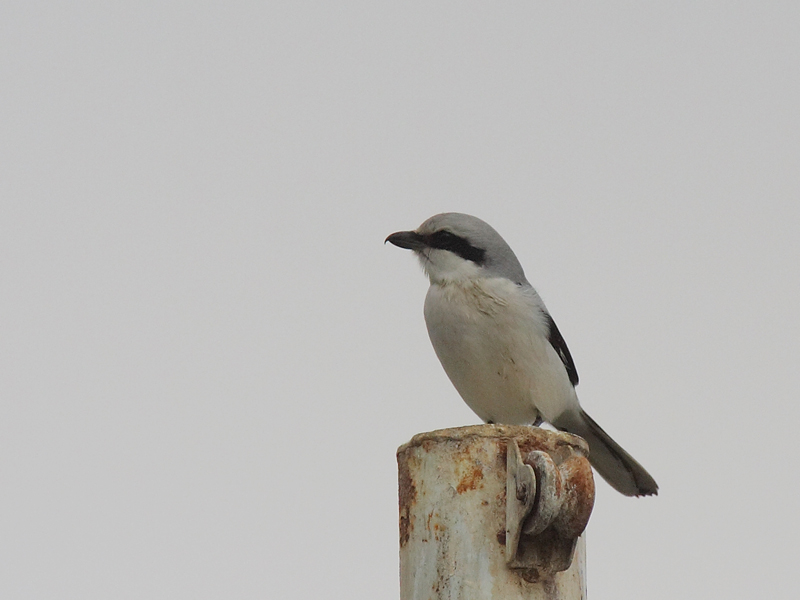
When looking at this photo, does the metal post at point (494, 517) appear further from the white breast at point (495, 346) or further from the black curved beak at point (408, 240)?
the black curved beak at point (408, 240)

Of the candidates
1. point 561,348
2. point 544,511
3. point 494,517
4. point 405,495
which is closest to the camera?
point 544,511

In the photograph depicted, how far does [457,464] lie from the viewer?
357 cm

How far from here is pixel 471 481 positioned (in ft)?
11.6

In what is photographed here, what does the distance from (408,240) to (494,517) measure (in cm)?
318

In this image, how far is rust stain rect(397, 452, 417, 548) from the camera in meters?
3.64

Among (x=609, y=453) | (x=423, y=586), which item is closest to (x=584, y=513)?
(x=423, y=586)

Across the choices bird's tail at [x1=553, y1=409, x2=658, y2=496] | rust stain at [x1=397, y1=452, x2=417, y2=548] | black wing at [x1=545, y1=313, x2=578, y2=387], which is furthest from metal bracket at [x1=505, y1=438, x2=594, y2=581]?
bird's tail at [x1=553, y1=409, x2=658, y2=496]

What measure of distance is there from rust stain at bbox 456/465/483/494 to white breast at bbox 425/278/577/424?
2433mm

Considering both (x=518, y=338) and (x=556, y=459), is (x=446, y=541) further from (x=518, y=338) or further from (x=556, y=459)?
(x=518, y=338)

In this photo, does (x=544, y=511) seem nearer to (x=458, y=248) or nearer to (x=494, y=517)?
(x=494, y=517)

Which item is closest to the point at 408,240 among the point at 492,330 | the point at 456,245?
the point at 456,245

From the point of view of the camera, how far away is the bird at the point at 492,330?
598 cm

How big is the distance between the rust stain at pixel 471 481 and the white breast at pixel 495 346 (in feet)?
7.98

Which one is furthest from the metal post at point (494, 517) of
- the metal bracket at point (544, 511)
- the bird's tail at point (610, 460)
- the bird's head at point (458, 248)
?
the bird's tail at point (610, 460)
